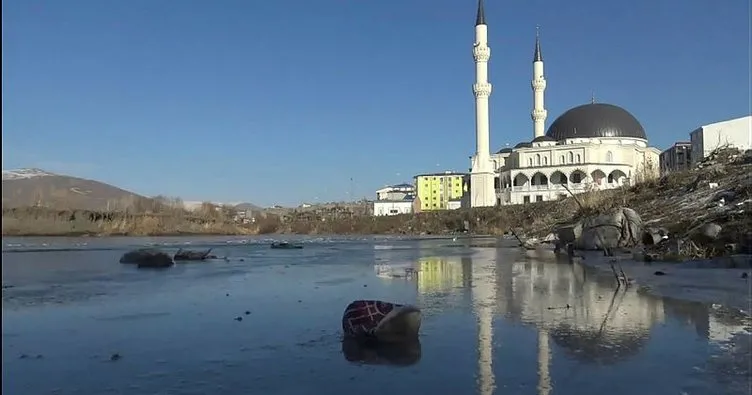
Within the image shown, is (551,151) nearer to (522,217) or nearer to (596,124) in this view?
(596,124)

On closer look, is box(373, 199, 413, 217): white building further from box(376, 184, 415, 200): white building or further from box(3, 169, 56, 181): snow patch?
box(3, 169, 56, 181): snow patch

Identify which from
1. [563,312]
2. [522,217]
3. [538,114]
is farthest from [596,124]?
[563,312]

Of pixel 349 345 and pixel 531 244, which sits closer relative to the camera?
pixel 349 345

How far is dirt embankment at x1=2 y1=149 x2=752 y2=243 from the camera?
21.6ft

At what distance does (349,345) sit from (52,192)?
3.94 metres

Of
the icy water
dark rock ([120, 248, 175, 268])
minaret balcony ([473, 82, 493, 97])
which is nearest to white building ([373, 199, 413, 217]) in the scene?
minaret balcony ([473, 82, 493, 97])

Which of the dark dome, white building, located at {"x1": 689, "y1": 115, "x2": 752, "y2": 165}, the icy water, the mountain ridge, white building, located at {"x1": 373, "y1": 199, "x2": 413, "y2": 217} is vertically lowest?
the icy water

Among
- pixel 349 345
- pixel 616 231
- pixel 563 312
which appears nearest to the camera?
pixel 349 345

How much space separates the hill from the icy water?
1.37 feet

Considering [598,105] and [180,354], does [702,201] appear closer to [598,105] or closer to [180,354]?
[180,354]

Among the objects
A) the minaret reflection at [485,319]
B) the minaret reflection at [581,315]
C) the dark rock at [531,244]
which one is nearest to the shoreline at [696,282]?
the minaret reflection at [581,315]

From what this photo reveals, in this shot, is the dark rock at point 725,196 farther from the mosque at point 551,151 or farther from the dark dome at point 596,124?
the dark dome at point 596,124

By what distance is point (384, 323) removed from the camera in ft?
→ 26.6

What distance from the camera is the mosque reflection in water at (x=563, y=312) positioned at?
7.02 meters
